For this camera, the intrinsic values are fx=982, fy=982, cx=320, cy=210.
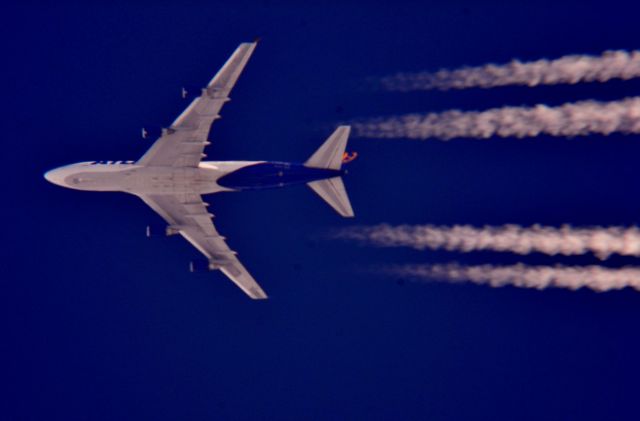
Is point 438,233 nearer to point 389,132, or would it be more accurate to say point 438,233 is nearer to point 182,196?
point 389,132

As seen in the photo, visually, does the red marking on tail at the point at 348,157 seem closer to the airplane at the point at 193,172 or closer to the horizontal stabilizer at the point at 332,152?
the airplane at the point at 193,172

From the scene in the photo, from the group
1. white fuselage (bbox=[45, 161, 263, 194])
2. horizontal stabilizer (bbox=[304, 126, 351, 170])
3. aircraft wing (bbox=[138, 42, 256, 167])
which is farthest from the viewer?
white fuselage (bbox=[45, 161, 263, 194])

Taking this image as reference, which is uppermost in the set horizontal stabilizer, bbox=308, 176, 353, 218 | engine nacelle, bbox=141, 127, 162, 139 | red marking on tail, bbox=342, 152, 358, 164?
engine nacelle, bbox=141, 127, 162, 139

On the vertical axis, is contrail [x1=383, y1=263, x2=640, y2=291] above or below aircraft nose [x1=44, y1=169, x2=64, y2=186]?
below

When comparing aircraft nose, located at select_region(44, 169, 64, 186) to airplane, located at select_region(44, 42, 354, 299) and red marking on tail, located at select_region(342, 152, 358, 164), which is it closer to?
airplane, located at select_region(44, 42, 354, 299)

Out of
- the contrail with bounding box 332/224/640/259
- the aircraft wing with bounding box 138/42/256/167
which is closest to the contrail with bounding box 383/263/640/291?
the contrail with bounding box 332/224/640/259

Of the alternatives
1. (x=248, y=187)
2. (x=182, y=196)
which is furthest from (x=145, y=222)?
(x=248, y=187)

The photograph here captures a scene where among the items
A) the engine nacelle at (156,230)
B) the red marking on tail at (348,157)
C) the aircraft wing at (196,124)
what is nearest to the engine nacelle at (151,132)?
the aircraft wing at (196,124)

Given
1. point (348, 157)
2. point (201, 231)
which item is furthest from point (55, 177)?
point (348, 157)
